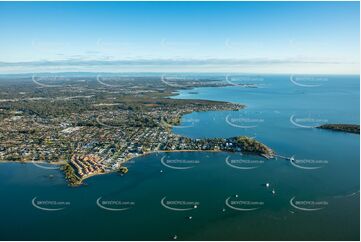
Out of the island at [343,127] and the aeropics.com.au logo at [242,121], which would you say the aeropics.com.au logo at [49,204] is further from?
the island at [343,127]

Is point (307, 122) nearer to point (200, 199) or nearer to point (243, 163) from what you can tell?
point (243, 163)

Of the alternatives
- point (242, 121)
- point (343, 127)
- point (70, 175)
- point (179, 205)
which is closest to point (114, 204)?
point (179, 205)

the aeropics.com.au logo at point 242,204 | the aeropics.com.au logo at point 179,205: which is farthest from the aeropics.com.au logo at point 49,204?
the aeropics.com.au logo at point 242,204

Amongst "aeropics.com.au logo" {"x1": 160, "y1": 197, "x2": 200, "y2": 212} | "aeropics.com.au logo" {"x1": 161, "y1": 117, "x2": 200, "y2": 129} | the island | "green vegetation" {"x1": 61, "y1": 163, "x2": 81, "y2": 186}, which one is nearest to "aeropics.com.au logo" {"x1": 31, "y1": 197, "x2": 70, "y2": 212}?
"green vegetation" {"x1": 61, "y1": 163, "x2": 81, "y2": 186}

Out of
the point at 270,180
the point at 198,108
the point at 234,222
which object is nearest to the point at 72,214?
the point at 234,222

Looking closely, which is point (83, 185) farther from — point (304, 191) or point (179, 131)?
point (179, 131)

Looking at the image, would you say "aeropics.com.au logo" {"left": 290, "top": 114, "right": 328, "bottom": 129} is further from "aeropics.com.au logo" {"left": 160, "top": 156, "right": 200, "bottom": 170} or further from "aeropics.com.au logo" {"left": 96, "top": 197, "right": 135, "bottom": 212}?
"aeropics.com.au logo" {"left": 96, "top": 197, "right": 135, "bottom": 212}


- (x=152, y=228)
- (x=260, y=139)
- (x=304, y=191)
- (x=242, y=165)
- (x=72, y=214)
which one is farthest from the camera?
(x=260, y=139)
